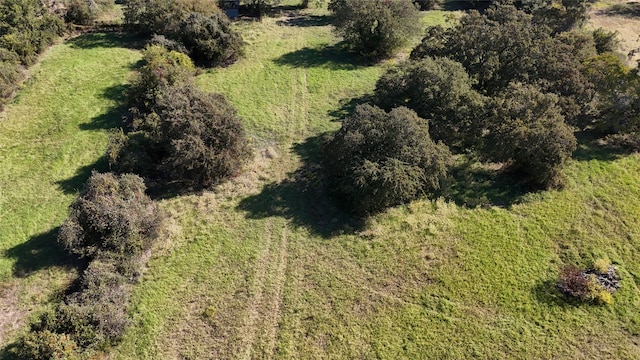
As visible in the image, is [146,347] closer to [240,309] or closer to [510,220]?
[240,309]

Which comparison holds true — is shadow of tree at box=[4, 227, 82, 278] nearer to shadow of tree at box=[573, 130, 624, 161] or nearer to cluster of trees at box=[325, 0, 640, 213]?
cluster of trees at box=[325, 0, 640, 213]

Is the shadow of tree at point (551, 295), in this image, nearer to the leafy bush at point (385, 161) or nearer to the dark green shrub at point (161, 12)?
the leafy bush at point (385, 161)

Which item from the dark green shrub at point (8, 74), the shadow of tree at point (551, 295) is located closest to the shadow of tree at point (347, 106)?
the shadow of tree at point (551, 295)

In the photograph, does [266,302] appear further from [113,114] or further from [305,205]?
[113,114]

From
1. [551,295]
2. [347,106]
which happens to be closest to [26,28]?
[347,106]

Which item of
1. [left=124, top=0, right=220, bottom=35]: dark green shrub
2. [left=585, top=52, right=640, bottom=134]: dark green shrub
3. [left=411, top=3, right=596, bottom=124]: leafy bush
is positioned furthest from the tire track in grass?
[left=124, top=0, right=220, bottom=35]: dark green shrub

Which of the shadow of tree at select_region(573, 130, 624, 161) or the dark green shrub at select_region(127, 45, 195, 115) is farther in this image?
the dark green shrub at select_region(127, 45, 195, 115)
